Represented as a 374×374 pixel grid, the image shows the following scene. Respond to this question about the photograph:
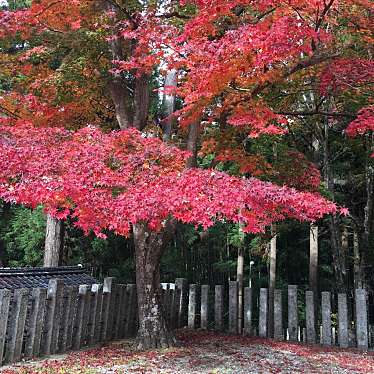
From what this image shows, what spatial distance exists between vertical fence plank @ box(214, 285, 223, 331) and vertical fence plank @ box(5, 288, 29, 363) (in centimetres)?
455

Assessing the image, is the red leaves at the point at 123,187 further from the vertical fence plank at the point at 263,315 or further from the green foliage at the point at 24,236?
the green foliage at the point at 24,236

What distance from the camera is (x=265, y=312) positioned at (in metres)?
8.88

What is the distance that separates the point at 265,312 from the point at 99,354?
12.6ft

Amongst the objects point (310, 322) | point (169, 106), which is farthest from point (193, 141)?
point (310, 322)

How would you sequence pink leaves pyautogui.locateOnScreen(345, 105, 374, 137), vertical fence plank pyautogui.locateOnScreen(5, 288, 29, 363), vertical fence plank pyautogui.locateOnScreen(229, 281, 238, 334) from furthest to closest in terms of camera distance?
vertical fence plank pyautogui.locateOnScreen(229, 281, 238, 334)
pink leaves pyautogui.locateOnScreen(345, 105, 374, 137)
vertical fence plank pyautogui.locateOnScreen(5, 288, 29, 363)

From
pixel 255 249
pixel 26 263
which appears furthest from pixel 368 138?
pixel 26 263

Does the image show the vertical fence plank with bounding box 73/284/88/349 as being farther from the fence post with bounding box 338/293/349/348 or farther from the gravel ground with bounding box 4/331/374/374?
the fence post with bounding box 338/293/349/348

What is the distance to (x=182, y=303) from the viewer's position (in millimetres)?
9562

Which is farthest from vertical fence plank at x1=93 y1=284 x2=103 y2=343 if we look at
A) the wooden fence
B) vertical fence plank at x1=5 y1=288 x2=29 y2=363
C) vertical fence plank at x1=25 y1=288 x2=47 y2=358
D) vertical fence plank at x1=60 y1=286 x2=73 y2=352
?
vertical fence plank at x1=5 y1=288 x2=29 y2=363

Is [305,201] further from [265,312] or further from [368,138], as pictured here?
[368,138]

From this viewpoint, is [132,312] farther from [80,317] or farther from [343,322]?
[343,322]

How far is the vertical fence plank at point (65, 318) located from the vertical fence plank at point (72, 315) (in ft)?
0.14

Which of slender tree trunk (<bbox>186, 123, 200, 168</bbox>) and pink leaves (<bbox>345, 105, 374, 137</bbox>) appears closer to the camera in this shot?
pink leaves (<bbox>345, 105, 374, 137</bbox>)

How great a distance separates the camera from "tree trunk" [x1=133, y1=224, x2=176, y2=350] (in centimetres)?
709
